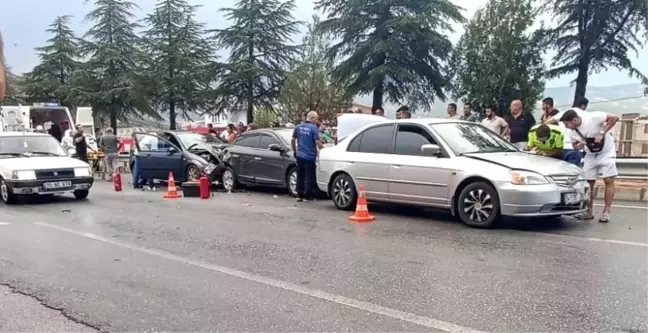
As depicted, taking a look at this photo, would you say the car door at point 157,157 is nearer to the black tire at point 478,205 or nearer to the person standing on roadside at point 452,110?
the person standing on roadside at point 452,110

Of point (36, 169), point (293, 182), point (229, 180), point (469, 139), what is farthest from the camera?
point (229, 180)

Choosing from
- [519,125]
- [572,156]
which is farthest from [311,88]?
[572,156]

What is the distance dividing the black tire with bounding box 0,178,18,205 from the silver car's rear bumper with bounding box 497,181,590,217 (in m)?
9.55

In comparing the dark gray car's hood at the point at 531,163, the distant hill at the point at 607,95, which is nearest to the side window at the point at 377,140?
the dark gray car's hood at the point at 531,163

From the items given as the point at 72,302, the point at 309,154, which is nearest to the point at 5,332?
the point at 72,302

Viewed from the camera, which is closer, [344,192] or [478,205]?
[478,205]

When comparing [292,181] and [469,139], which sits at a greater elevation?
[469,139]

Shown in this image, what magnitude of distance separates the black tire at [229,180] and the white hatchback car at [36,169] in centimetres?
318

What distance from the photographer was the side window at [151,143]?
52.1ft

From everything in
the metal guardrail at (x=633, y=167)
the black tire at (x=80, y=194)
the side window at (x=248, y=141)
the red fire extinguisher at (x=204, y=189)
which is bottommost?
the black tire at (x=80, y=194)

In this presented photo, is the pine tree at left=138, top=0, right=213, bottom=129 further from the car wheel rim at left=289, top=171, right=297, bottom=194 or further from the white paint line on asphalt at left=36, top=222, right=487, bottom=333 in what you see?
the white paint line on asphalt at left=36, top=222, right=487, bottom=333

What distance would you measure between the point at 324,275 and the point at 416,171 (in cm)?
341

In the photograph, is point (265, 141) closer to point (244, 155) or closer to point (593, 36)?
point (244, 155)

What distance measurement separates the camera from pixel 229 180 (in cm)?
1445
